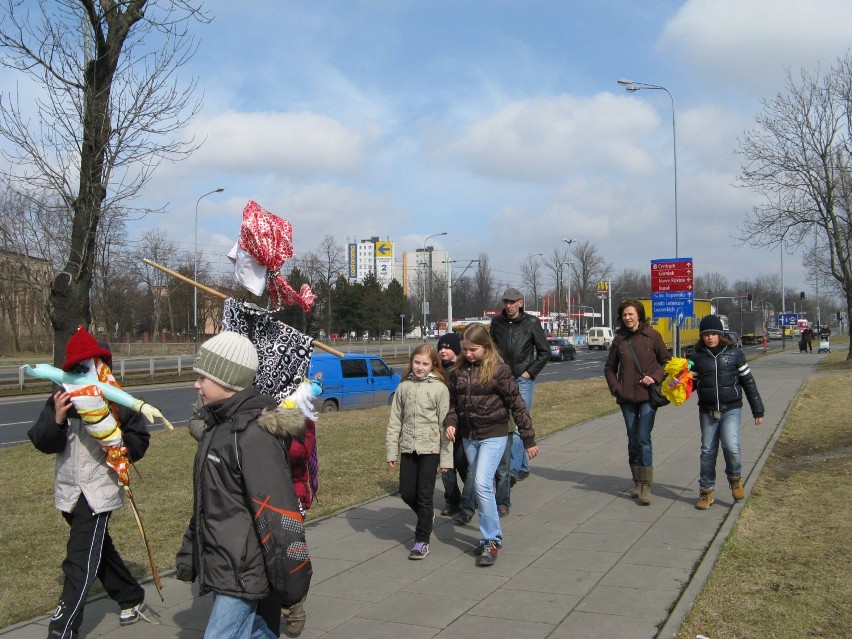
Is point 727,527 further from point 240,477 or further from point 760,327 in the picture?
point 760,327

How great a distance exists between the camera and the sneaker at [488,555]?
5.77 meters

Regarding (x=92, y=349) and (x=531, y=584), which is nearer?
(x=92, y=349)

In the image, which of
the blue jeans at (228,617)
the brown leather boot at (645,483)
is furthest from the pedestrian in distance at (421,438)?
the blue jeans at (228,617)

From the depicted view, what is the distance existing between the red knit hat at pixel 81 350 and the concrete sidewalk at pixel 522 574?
5.22 feet

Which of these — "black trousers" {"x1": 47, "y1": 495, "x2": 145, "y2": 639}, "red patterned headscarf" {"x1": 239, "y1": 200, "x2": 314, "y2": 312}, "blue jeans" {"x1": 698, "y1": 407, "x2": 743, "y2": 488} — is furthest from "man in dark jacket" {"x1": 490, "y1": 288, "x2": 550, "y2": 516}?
"black trousers" {"x1": 47, "y1": 495, "x2": 145, "y2": 639}

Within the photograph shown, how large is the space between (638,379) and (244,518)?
533 cm

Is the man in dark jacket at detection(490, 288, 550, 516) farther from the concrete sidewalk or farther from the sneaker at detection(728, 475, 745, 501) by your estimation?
the sneaker at detection(728, 475, 745, 501)

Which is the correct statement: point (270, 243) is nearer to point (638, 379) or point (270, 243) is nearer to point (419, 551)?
point (419, 551)

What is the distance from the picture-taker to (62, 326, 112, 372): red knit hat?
14.0 ft

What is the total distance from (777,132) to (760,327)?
44758mm

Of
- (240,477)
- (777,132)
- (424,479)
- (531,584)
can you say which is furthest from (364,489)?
(777,132)

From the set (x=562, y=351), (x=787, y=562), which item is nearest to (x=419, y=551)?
(x=787, y=562)

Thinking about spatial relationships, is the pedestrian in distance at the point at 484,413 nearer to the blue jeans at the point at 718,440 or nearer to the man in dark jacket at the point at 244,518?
the blue jeans at the point at 718,440

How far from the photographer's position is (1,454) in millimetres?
11805
